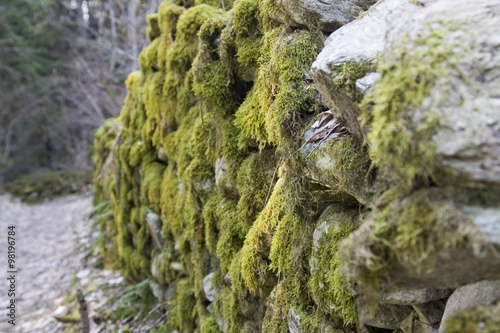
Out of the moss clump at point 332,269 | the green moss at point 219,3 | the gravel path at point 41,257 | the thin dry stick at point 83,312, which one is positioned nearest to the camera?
the moss clump at point 332,269

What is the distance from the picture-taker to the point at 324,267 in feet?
5.06

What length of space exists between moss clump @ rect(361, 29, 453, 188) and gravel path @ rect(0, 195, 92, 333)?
4551 mm

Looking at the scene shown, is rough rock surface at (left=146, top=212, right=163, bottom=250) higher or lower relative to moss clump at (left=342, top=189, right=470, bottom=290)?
lower

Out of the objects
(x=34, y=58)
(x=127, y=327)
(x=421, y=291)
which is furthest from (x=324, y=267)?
(x=34, y=58)

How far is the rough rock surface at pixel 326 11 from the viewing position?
1.65 m

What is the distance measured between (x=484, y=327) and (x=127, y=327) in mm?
3557

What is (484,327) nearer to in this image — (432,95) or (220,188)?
(432,95)

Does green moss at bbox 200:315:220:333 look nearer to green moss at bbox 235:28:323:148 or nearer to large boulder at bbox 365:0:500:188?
green moss at bbox 235:28:323:148

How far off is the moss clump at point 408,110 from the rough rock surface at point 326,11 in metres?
0.74

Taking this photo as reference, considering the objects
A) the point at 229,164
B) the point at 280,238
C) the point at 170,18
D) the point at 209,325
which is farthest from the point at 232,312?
the point at 170,18

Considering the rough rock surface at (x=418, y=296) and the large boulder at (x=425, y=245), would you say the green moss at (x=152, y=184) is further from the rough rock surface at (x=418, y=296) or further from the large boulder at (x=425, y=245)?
the large boulder at (x=425, y=245)

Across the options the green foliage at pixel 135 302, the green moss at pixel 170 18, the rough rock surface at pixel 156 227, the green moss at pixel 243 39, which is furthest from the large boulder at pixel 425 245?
the green foliage at pixel 135 302

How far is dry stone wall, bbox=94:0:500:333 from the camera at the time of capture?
34.9 inches

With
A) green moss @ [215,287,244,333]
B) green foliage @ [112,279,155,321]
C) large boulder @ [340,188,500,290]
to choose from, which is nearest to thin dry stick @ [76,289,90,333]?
green foliage @ [112,279,155,321]
